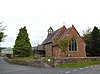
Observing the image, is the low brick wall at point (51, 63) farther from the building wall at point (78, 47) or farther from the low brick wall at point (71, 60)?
the building wall at point (78, 47)

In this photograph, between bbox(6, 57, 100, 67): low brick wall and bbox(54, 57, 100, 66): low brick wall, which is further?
bbox(54, 57, 100, 66): low brick wall

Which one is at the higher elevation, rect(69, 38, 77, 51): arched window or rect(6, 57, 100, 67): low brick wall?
rect(69, 38, 77, 51): arched window

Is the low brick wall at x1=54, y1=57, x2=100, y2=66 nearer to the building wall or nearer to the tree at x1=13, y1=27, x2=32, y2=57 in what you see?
the building wall

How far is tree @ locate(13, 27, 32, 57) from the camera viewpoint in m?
68.3

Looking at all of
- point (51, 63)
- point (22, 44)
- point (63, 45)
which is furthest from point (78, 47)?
point (51, 63)

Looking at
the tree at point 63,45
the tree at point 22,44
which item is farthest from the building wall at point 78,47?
the tree at point 22,44

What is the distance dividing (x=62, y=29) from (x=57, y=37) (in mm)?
2690

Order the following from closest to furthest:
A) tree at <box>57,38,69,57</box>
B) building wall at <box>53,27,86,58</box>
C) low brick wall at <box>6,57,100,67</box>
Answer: low brick wall at <box>6,57,100,67</box>
tree at <box>57,38,69,57</box>
building wall at <box>53,27,86,58</box>

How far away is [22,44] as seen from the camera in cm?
6812

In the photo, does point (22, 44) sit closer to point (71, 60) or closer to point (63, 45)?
point (63, 45)

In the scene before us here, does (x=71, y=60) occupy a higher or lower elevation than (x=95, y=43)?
lower

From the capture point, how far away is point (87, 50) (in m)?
68.5

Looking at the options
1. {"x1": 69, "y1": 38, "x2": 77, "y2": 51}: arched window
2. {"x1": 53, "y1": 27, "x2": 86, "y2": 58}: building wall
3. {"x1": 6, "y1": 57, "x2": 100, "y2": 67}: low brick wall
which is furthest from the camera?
{"x1": 69, "y1": 38, "x2": 77, "y2": 51}: arched window

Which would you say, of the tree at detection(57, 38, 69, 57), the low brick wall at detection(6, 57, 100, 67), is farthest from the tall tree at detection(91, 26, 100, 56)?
the low brick wall at detection(6, 57, 100, 67)
